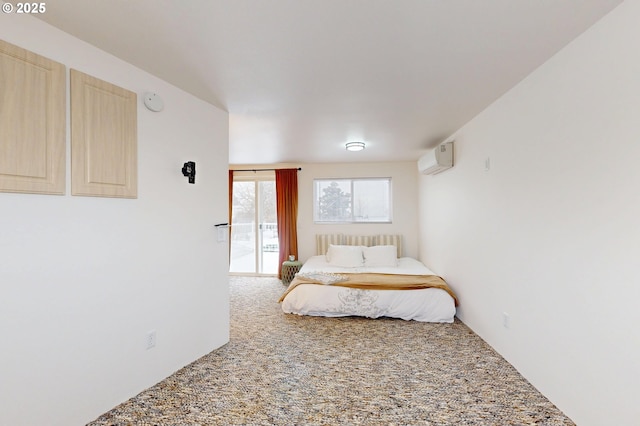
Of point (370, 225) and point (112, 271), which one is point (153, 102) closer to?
point (112, 271)

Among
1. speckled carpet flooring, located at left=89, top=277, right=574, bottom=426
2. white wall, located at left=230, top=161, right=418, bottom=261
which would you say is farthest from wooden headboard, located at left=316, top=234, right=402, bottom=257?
speckled carpet flooring, located at left=89, top=277, right=574, bottom=426

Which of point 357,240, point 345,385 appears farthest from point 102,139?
point 357,240

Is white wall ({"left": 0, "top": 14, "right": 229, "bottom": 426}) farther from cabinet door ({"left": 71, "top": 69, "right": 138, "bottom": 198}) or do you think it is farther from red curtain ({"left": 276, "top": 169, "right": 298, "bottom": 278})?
red curtain ({"left": 276, "top": 169, "right": 298, "bottom": 278})

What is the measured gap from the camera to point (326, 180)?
6004mm

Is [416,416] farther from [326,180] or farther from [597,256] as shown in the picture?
[326,180]

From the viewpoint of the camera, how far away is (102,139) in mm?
1877

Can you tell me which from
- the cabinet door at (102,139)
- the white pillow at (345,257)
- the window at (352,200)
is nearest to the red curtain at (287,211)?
the window at (352,200)

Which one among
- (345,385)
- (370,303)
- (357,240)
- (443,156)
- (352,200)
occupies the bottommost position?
(345,385)

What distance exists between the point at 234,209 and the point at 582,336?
5.61 metres

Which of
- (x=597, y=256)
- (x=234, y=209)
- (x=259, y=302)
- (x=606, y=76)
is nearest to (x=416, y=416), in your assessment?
(x=597, y=256)

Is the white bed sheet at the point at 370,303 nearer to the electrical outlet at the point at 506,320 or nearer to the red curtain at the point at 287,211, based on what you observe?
the electrical outlet at the point at 506,320

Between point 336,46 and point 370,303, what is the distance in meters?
2.89

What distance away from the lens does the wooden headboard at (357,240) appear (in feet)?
18.6

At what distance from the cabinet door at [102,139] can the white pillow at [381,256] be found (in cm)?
371
